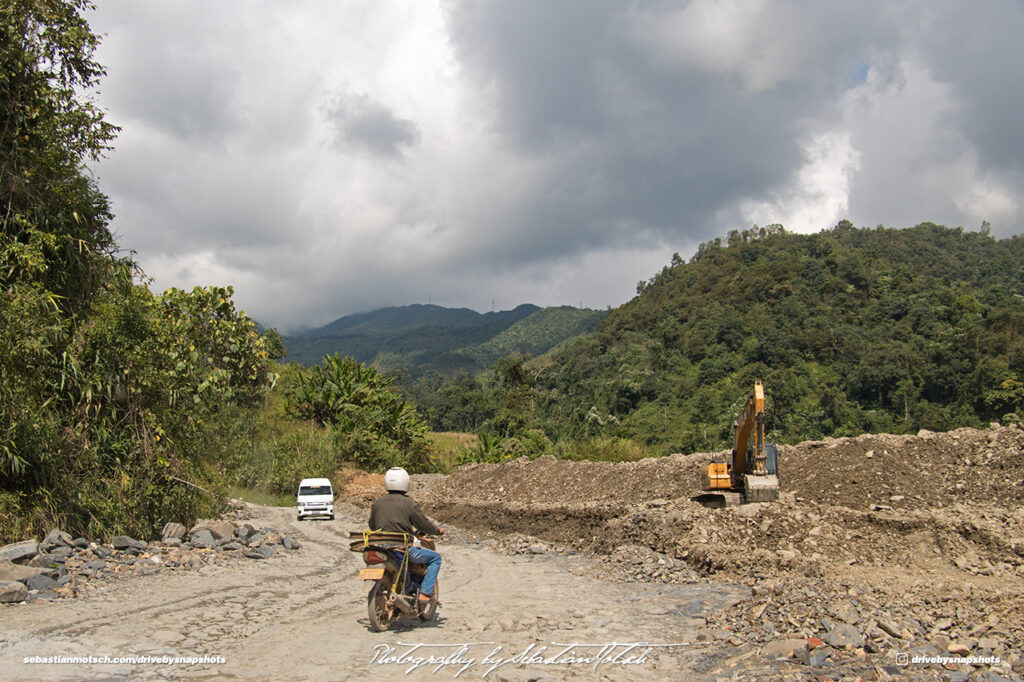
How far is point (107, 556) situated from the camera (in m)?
8.96

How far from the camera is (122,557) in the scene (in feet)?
29.8

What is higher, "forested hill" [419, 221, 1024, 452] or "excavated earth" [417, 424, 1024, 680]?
"forested hill" [419, 221, 1024, 452]

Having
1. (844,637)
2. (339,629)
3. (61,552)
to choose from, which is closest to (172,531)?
(61,552)

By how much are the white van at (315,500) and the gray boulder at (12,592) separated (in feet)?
38.2

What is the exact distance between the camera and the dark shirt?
679 centimetres

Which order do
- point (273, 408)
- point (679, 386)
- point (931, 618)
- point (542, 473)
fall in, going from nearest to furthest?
point (931, 618)
point (542, 473)
point (273, 408)
point (679, 386)

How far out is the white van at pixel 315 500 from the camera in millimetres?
18703

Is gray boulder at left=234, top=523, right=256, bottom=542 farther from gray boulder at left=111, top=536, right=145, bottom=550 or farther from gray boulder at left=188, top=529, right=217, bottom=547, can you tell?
gray boulder at left=111, top=536, right=145, bottom=550

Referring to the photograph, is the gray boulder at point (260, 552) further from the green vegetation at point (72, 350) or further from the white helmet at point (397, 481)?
the white helmet at point (397, 481)

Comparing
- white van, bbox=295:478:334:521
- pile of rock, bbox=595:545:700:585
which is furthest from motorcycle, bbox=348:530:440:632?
white van, bbox=295:478:334:521

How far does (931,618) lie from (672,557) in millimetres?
5341

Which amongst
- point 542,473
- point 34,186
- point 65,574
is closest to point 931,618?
point 65,574

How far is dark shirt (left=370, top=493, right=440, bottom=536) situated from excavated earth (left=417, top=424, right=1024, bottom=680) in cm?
284

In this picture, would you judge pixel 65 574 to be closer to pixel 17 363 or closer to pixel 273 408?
pixel 17 363
